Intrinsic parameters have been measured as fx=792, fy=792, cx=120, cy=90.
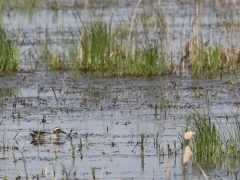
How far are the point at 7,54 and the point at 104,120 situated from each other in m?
3.87

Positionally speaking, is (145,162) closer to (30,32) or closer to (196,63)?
(196,63)

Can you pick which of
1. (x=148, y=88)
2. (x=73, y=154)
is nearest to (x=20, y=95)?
(x=148, y=88)

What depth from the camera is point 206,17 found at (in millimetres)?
19359

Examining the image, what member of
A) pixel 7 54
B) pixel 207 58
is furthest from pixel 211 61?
pixel 7 54

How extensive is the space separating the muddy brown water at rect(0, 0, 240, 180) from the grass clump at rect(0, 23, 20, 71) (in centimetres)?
17

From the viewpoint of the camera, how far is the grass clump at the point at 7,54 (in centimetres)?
1312

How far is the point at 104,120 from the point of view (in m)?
9.85

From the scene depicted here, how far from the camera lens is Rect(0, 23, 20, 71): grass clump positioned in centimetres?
1312

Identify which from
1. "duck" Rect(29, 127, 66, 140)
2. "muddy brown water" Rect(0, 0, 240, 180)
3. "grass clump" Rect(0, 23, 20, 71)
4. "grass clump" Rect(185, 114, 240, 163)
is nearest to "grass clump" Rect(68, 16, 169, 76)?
"muddy brown water" Rect(0, 0, 240, 180)

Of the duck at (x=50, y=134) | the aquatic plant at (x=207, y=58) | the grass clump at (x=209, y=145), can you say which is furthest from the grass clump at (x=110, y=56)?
the grass clump at (x=209, y=145)

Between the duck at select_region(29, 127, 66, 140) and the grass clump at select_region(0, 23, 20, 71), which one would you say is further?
the grass clump at select_region(0, 23, 20, 71)

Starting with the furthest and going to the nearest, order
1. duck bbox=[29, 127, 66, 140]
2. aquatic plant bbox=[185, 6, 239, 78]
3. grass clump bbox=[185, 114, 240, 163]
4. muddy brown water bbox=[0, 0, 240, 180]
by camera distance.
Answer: aquatic plant bbox=[185, 6, 239, 78] → duck bbox=[29, 127, 66, 140] → grass clump bbox=[185, 114, 240, 163] → muddy brown water bbox=[0, 0, 240, 180]

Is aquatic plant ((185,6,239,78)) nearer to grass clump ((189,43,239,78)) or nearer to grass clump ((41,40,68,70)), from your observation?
grass clump ((189,43,239,78))

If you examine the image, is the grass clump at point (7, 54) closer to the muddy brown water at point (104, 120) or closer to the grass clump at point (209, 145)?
the muddy brown water at point (104, 120)
